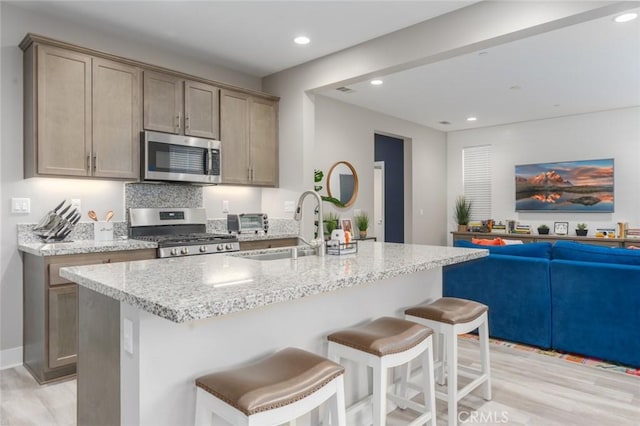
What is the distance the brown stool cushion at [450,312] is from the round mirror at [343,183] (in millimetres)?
3263

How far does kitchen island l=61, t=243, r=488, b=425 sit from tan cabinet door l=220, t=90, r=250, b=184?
227cm

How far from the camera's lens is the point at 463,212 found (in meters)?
7.73

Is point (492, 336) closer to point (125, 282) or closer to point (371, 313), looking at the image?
point (371, 313)

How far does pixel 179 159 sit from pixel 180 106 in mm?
516

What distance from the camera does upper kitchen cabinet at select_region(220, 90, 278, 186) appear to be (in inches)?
167

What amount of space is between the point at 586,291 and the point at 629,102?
422 centimetres

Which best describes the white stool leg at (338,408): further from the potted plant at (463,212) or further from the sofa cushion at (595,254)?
the potted plant at (463,212)

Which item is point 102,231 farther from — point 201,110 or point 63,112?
point 201,110

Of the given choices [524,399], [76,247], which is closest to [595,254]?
[524,399]

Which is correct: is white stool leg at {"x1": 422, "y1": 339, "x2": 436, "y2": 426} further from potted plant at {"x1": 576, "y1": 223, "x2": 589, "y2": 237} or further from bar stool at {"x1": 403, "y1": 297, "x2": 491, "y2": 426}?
potted plant at {"x1": 576, "y1": 223, "x2": 589, "y2": 237}

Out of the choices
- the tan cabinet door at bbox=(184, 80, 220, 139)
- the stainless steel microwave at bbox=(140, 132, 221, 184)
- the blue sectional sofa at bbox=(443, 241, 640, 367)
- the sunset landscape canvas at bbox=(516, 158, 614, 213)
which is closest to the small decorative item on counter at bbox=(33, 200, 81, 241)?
the stainless steel microwave at bbox=(140, 132, 221, 184)

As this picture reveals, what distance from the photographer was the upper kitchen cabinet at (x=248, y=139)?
4246mm

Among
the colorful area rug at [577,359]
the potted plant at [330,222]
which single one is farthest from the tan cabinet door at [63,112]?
the colorful area rug at [577,359]

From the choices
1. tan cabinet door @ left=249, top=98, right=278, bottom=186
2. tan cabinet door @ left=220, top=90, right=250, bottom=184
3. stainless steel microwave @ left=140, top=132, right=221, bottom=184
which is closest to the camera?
stainless steel microwave @ left=140, top=132, right=221, bottom=184
